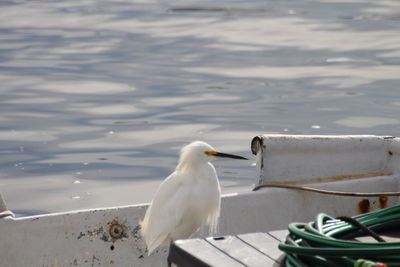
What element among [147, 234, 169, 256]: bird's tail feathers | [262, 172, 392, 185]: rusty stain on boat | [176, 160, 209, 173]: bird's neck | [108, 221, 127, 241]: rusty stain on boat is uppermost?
[176, 160, 209, 173]: bird's neck

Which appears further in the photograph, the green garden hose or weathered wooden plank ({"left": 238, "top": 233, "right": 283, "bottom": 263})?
weathered wooden plank ({"left": 238, "top": 233, "right": 283, "bottom": 263})

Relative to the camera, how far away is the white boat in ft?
17.2

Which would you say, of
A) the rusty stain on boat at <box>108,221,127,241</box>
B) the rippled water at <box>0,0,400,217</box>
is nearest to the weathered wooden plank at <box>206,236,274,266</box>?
the rusty stain on boat at <box>108,221,127,241</box>

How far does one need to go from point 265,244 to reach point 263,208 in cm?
164

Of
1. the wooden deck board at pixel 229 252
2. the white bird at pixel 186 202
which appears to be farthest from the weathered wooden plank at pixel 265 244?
the white bird at pixel 186 202

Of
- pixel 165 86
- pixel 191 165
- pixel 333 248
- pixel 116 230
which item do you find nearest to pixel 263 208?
pixel 191 165

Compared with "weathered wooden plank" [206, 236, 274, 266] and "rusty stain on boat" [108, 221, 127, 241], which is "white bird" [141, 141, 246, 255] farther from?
"weathered wooden plank" [206, 236, 274, 266]

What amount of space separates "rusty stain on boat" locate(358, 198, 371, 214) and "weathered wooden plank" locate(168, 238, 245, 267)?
7.09ft

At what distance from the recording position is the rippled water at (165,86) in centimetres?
1030

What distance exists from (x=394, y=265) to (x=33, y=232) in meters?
2.41

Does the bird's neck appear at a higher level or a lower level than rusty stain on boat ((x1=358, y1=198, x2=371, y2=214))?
higher

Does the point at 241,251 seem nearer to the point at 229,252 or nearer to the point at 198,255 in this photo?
the point at 229,252

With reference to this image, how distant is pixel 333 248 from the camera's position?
3.50 m

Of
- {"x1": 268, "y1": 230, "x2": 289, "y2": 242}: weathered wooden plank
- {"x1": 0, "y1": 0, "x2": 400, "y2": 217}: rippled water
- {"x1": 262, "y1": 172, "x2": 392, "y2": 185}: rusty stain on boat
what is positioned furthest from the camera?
{"x1": 0, "y1": 0, "x2": 400, "y2": 217}: rippled water
